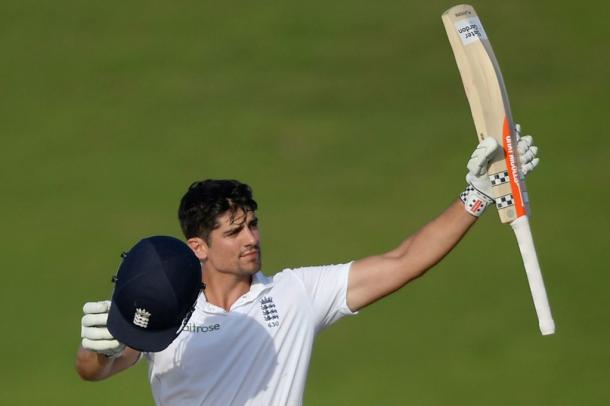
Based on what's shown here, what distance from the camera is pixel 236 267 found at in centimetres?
812

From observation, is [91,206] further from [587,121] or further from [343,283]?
[343,283]

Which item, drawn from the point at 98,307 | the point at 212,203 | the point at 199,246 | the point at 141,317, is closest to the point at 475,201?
the point at 212,203

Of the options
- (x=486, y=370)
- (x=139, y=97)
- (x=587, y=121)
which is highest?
(x=139, y=97)

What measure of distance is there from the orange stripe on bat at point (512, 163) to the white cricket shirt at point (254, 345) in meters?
1.03

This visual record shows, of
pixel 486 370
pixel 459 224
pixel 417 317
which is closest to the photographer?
pixel 459 224

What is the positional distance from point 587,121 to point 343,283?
10.0 meters

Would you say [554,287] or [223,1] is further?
[223,1]

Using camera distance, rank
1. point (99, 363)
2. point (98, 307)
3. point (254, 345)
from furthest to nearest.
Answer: point (254, 345) < point (99, 363) < point (98, 307)

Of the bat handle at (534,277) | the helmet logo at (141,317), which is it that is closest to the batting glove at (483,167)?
the bat handle at (534,277)

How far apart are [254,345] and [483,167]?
1541mm

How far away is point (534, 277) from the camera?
771 cm

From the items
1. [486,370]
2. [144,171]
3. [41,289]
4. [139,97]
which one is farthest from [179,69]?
[486,370]

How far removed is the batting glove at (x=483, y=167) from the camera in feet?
25.0

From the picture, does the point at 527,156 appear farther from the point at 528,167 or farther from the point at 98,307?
the point at 98,307
